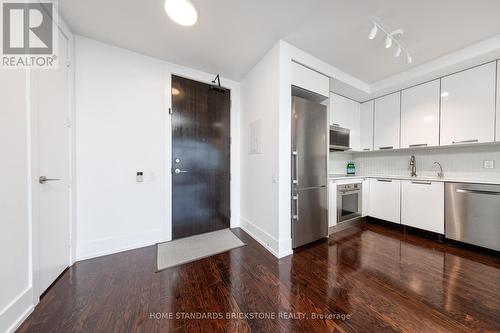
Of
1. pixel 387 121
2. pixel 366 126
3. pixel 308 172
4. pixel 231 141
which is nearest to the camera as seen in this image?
pixel 308 172

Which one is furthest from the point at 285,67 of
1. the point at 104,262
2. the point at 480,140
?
the point at 104,262

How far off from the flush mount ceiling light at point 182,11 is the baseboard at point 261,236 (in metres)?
2.61

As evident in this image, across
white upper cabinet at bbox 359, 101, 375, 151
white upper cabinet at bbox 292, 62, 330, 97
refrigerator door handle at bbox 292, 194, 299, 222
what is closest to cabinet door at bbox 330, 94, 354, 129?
white upper cabinet at bbox 359, 101, 375, 151

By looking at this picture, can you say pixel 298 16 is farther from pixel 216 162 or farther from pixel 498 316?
pixel 498 316

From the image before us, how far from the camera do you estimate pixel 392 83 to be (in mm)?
2861

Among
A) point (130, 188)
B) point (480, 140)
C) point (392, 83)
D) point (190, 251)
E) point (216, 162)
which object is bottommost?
point (190, 251)

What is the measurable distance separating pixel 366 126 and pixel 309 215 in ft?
8.18

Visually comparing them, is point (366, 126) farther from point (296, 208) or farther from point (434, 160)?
point (296, 208)

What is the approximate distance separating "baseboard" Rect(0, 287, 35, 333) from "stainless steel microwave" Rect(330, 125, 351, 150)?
12.9ft

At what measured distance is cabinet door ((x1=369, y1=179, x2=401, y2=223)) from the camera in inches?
114

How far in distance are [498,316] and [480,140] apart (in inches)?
86.1

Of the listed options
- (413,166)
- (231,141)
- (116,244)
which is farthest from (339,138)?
(116,244)

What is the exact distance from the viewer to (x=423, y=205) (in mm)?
2611

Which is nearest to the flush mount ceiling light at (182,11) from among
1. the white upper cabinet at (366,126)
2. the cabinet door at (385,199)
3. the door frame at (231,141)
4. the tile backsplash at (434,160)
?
the door frame at (231,141)
